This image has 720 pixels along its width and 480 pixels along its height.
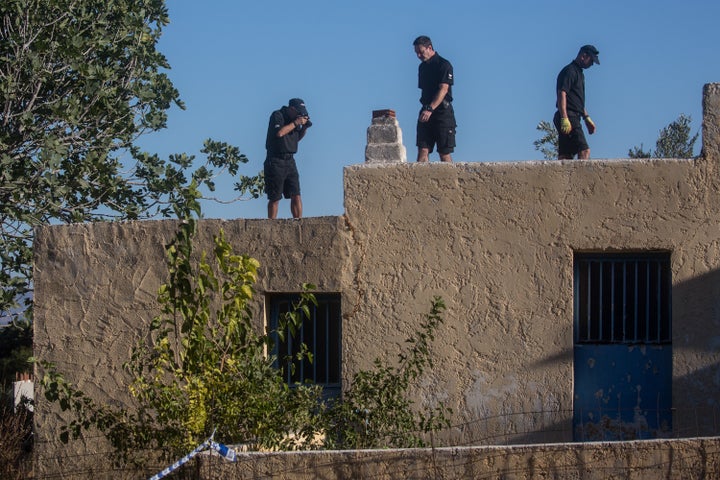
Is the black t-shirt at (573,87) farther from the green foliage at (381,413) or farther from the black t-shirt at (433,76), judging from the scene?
the green foliage at (381,413)

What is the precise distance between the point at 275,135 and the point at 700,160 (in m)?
4.27

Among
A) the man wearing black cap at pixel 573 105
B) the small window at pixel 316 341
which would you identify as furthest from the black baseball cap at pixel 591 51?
the small window at pixel 316 341

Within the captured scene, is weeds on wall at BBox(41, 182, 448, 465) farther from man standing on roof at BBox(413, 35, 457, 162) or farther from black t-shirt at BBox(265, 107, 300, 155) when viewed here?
black t-shirt at BBox(265, 107, 300, 155)

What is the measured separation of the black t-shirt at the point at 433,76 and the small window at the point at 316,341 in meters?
2.08

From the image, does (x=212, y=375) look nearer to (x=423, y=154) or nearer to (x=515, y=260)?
(x=515, y=260)

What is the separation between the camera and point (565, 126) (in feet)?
33.9

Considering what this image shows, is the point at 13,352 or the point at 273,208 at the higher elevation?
the point at 273,208

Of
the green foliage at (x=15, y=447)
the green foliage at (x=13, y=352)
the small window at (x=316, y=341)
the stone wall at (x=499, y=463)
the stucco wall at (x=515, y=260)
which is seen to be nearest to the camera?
the stone wall at (x=499, y=463)

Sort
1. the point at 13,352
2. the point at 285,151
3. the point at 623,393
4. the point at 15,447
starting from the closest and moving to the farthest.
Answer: the point at 623,393
the point at 15,447
the point at 285,151
the point at 13,352

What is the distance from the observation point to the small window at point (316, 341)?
1003 centimetres

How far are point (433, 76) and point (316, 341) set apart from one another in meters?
2.55

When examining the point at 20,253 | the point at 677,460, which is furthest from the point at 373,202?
the point at 20,253

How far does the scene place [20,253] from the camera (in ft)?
48.0

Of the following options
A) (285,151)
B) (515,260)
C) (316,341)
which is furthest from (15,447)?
(515,260)
